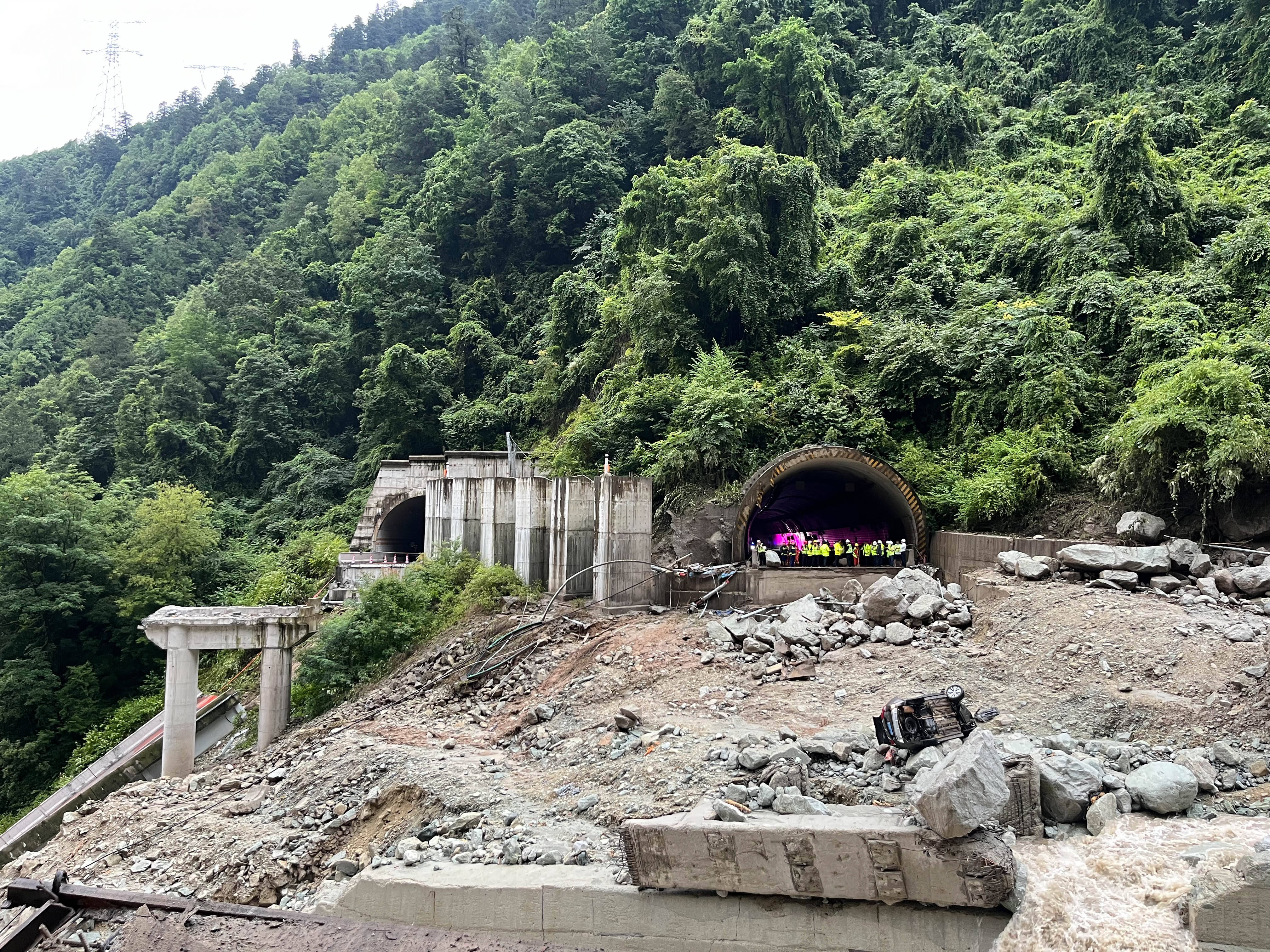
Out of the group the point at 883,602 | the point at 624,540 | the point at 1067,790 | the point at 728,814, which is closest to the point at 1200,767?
the point at 1067,790

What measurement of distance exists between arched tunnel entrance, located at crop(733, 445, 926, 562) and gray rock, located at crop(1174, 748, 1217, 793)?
859 centimetres

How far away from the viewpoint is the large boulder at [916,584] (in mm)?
13977

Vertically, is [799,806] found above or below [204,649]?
above

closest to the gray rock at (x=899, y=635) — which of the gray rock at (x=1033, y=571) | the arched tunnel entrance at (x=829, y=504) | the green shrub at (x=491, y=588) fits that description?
the gray rock at (x=1033, y=571)

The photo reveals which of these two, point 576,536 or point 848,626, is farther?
point 576,536

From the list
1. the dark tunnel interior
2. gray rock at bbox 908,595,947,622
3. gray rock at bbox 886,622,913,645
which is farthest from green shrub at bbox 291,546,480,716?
gray rock at bbox 908,595,947,622

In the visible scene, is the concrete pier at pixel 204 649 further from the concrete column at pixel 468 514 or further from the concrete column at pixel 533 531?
the concrete column at pixel 533 531

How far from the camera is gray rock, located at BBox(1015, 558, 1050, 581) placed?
13.5m

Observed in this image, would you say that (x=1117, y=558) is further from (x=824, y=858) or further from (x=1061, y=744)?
(x=824, y=858)

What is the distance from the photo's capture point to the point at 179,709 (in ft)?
55.2

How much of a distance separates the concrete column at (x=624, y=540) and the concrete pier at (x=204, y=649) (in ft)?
23.1

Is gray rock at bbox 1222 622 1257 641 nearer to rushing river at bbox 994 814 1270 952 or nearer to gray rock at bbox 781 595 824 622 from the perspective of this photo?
rushing river at bbox 994 814 1270 952

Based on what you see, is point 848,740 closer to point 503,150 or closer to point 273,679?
point 273,679

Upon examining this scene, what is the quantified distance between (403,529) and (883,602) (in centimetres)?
2061
